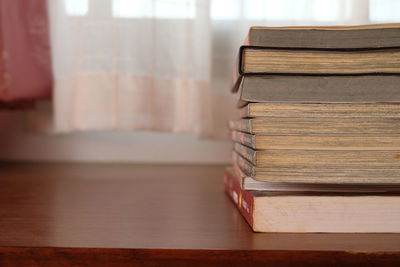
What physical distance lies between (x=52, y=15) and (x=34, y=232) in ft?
2.44

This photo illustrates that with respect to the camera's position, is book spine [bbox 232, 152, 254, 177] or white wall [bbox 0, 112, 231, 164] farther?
white wall [bbox 0, 112, 231, 164]

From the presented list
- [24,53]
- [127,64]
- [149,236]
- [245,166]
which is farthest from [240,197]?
[24,53]

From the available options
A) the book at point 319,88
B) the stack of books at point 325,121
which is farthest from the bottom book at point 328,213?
the book at point 319,88

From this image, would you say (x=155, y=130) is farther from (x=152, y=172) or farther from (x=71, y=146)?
(x=71, y=146)

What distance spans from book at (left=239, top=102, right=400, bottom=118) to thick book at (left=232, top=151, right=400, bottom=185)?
2.3 inches

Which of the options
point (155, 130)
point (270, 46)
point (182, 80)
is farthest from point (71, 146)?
point (270, 46)

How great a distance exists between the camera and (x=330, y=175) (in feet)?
1.63

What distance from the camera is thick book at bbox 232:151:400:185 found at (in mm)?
495

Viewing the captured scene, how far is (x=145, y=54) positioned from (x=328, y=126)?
0.69m

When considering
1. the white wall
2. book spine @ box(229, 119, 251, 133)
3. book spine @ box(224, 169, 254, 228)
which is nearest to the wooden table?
book spine @ box(224, 169, 254, 228)

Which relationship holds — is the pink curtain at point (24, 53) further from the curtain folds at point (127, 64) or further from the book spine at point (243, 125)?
the book spine at point (243, 125)

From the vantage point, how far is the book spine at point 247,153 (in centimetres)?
50

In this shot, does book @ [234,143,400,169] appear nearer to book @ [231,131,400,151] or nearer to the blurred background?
book @ [231,131,400,151]

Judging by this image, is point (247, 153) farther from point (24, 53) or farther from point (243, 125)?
point (24, 53)
